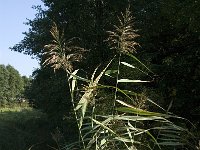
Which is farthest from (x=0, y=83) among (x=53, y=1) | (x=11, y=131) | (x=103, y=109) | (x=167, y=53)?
(x=103, y=109)

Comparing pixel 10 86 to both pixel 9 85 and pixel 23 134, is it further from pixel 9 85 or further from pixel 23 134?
pixel 23 134

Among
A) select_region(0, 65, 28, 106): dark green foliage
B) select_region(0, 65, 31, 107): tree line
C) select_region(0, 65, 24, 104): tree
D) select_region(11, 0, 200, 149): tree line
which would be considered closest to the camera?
select_region(11, 0, 200, 149): tree line

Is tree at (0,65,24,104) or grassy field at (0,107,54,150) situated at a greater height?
tree at (0,65,24,104)

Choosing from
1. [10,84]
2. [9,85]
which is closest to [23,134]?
[9,85]

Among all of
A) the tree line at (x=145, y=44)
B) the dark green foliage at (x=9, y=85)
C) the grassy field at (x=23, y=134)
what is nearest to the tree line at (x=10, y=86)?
the dark green foliage at (x=9, y=85)

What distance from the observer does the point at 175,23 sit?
645 inches

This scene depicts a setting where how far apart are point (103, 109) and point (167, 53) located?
735cm

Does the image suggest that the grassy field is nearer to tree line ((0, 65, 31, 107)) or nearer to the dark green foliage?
tree line ((0, 65, 31, 107))

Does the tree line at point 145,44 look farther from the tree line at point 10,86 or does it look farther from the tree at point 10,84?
the tree at point 10,84

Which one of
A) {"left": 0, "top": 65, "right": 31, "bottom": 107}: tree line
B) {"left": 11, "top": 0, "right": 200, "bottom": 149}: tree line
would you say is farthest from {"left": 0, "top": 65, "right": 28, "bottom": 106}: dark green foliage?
{"left": 11, "top": 0, "right": 200, "bottom": 149}: tree line

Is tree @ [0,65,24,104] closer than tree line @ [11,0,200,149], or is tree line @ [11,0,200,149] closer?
tree line @ [11,0,200,149]

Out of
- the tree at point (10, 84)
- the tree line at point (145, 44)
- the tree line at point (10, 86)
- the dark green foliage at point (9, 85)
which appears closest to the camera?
the tree line at point (145, 44)

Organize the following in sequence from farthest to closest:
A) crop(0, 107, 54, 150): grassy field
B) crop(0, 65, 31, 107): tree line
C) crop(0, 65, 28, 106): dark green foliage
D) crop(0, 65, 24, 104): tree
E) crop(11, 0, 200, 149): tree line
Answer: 1. crop(0, 65, 24, 104): tree
2. crop(0, 65, 28, 106): dark green foliage
3. crop(0, 65, 31, 107): tree line
4. crop(0, 107, 54, 150): grassy field
5. crop(11, 0, 200, 149): tree line

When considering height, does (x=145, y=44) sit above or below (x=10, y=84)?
below
